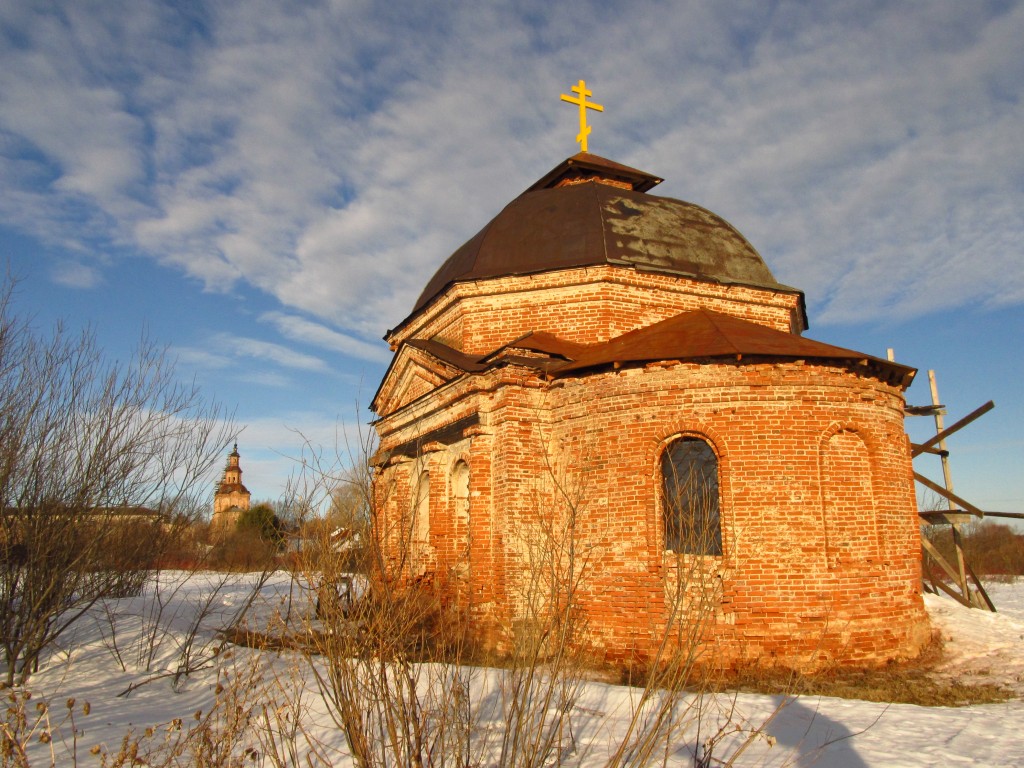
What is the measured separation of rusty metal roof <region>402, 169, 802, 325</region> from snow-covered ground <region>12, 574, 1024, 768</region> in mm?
7105

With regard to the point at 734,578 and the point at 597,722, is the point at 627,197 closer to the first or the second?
the point at 734,578

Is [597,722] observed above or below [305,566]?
below

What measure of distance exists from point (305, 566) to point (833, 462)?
25.1 feet

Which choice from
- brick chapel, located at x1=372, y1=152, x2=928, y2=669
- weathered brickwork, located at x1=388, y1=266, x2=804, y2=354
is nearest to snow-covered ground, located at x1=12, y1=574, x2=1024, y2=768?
brick chapel, located at x1=372, y1=152, x2=928, y2=669

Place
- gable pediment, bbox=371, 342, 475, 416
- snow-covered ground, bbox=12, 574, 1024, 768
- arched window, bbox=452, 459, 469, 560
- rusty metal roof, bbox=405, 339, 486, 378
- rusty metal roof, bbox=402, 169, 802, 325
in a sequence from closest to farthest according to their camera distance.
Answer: snow-covered ground, bbox=12, 574, 1024, 768 → rusty metal roof, bbox=405, 339, 486, 378 → arched window, bbox=452, 459, 469, 560 → gable pediment, bbox=371, 342, 475, 416 → rusty metal roof, bbox=402, 169, 802, 325

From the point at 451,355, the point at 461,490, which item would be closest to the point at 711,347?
the point at 451,355

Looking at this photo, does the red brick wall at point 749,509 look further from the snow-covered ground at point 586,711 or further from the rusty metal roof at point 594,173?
the rusty metal roof at point 594,173

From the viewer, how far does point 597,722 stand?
6316 mm

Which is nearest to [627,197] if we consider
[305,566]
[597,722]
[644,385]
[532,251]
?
[532,251]

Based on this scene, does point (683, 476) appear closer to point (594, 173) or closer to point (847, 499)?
point (847, 499)

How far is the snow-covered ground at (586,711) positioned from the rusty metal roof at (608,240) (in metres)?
7.10

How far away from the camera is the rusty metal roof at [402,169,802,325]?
507 inches

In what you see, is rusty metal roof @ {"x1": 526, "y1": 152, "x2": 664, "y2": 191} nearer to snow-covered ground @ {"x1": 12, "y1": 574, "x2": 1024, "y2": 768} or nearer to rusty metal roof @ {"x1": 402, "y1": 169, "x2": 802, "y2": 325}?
rusty metal roof @ {"x1": 402, "y1": 169, "x2": 802, "y2": 325}

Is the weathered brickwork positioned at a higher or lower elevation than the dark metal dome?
lower
